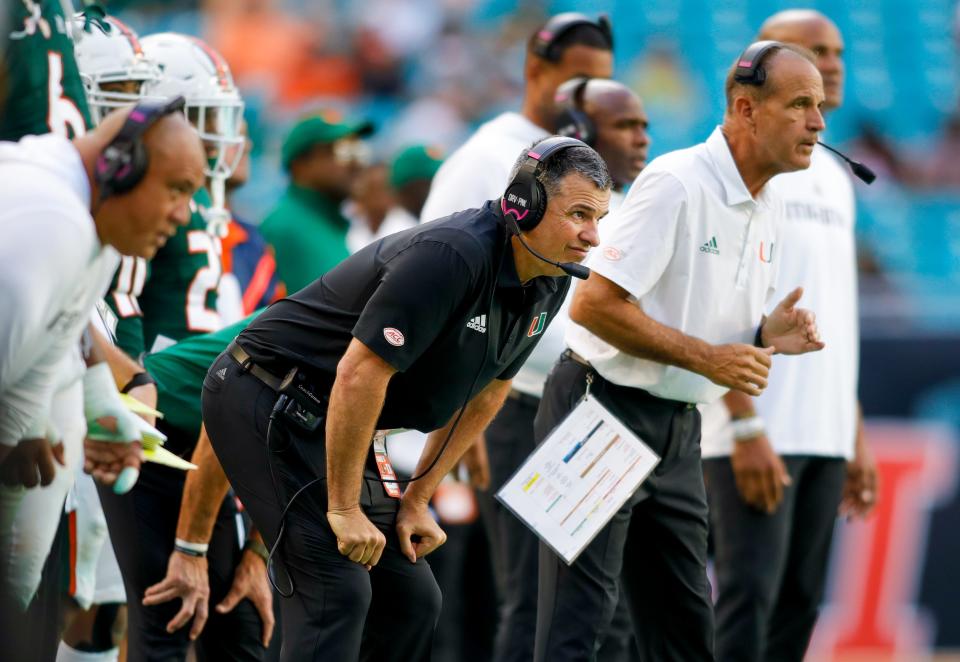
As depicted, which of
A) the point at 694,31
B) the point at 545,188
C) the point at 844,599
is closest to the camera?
the point at 545,188

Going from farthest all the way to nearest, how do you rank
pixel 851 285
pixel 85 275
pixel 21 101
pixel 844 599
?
pixel 844 599 < pixel 851 285 < pixel 21 101 < pixel 85 275

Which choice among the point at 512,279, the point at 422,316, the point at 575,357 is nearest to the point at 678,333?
the point at 575,357

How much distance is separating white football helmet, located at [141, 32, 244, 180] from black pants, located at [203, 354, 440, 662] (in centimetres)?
126

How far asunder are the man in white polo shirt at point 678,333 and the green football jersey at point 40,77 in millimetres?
1425

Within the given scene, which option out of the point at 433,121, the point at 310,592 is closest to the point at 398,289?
the point at 310,592

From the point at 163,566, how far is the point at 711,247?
1.74 meters

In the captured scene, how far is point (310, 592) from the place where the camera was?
132 inches

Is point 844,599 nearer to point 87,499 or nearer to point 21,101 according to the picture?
point 87,499

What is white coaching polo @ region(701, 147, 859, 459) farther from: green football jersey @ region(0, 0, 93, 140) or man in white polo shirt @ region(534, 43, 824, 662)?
green football jersey @ region(0, 0, 93, 140)

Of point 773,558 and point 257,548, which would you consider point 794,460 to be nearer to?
point 773,558

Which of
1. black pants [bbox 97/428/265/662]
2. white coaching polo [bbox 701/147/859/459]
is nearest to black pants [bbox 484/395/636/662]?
white coaching polo [bbox 701/147/859/459]

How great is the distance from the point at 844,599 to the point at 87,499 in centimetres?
417

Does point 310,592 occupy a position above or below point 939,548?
above

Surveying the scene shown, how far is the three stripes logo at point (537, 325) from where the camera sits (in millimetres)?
3607
